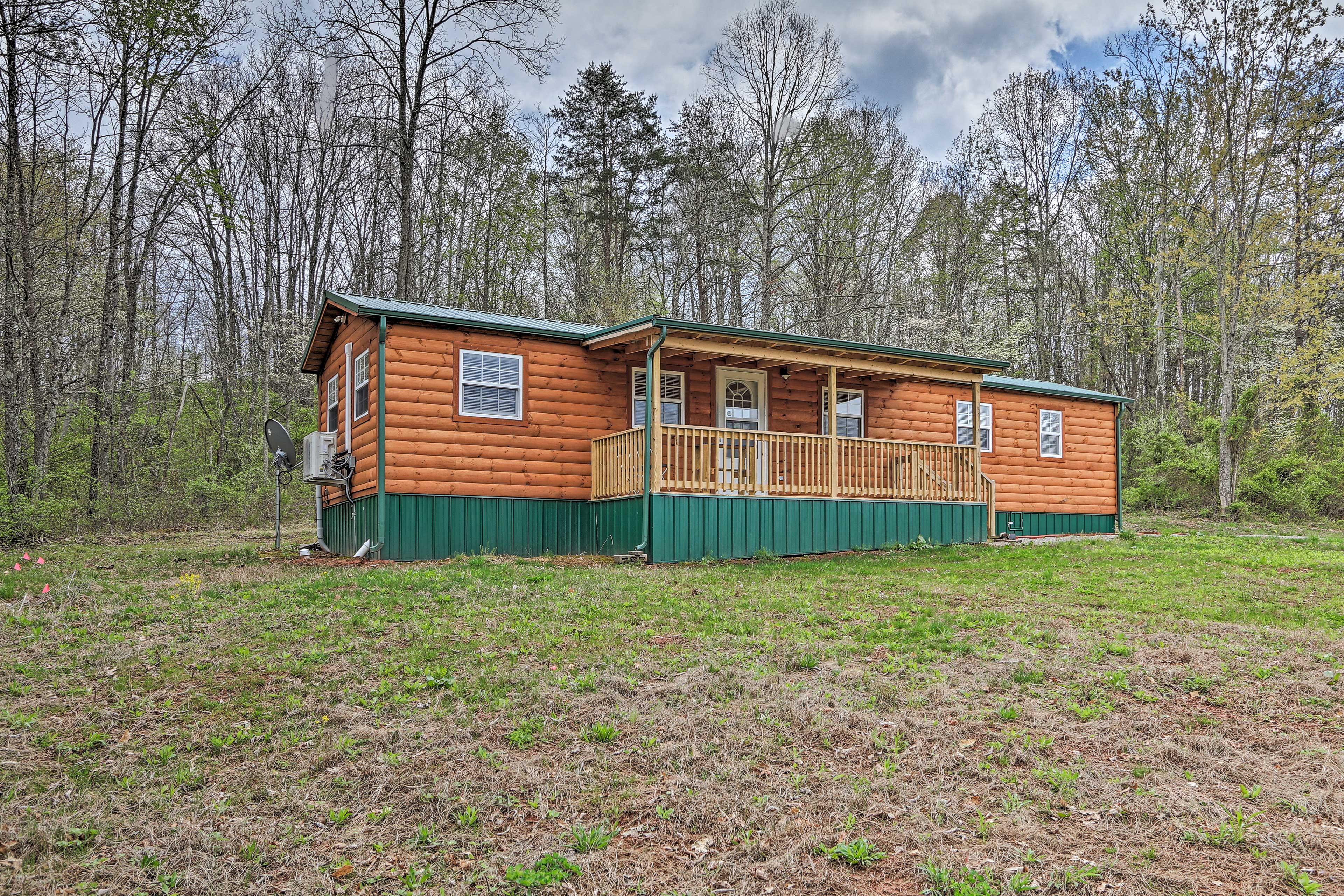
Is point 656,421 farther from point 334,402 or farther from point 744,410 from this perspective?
point 334,402

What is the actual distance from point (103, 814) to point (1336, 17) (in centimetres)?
2545

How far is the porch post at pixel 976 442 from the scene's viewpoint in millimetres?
14008

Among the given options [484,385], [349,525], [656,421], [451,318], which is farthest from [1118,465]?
[349,525]

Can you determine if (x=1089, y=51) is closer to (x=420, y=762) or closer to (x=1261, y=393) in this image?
(x=1261, y=393)

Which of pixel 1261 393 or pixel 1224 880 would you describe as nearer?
pixel 1224 880

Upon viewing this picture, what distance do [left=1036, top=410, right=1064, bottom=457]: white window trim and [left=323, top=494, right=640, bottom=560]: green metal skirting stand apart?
964 cm

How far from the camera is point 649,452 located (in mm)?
11172

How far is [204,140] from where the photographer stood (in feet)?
69.3

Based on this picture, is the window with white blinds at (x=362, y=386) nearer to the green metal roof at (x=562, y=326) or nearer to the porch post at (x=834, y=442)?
the green metal roof at (x=562, y=326)

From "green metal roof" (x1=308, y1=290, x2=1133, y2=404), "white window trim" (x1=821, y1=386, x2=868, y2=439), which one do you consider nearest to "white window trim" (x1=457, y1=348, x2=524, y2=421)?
"green metal roof" (x1=308, y1=290, x2=1133, y2=404)

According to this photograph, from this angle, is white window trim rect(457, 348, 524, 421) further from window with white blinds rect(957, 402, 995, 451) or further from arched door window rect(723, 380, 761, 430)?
window with white blinds rect(957, 402, 995, 451)

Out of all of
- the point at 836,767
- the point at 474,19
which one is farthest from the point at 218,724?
the point at 474,19

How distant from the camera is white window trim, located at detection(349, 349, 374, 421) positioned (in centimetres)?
1216

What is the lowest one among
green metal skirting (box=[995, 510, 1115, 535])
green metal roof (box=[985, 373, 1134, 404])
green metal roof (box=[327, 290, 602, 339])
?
green metal skirting (box=[995, 510, 1115, 535])
